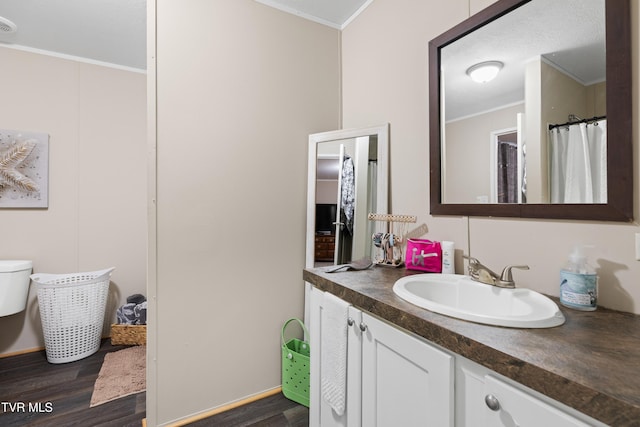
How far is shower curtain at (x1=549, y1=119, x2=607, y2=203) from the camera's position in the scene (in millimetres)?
943

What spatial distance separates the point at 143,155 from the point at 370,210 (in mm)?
2345

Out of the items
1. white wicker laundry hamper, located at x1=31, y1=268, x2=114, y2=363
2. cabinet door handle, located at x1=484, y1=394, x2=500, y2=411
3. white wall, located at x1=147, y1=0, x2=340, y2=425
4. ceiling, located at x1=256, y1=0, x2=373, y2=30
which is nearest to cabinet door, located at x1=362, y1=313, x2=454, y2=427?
cabinet door handle, located at x1=484, y1=394, x2=500, y2=411

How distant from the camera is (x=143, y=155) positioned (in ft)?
9.27

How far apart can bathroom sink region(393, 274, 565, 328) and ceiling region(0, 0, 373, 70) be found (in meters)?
1.81

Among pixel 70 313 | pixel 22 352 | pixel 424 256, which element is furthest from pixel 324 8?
pixel 22 352

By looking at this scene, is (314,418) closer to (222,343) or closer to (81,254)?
(222,343)

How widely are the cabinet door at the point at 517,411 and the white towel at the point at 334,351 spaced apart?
22.4 inches

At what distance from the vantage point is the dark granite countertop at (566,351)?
51cm

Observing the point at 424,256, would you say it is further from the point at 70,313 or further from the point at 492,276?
the point at 70,313

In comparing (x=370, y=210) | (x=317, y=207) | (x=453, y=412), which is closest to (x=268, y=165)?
(x=317, y=207)

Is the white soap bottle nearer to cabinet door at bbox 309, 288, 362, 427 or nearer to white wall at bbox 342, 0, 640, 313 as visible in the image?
white wall at bbox 342, 0, 640, 313

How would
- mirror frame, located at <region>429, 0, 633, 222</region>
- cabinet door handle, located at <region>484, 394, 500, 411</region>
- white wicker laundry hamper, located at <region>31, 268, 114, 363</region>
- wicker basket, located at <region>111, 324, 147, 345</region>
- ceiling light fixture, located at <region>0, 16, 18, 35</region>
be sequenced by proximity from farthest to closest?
wicker basket, located at <region>111, 324, 147, 345</region>, white wicker laundry hamper, located at <region>31, 268, 114, 363</region>, ceiling light fixture, located at <region>0, 16, 18, 35</region>, mirror frame, located at <region>429, 0, 633, 222</region>, cabinet door handle, located at <region>484, 394, 500, 411</region>

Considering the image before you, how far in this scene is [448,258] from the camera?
1.34 m

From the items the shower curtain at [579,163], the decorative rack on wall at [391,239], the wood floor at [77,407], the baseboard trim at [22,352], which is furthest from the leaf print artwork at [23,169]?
the shower curtain at [579,163]
